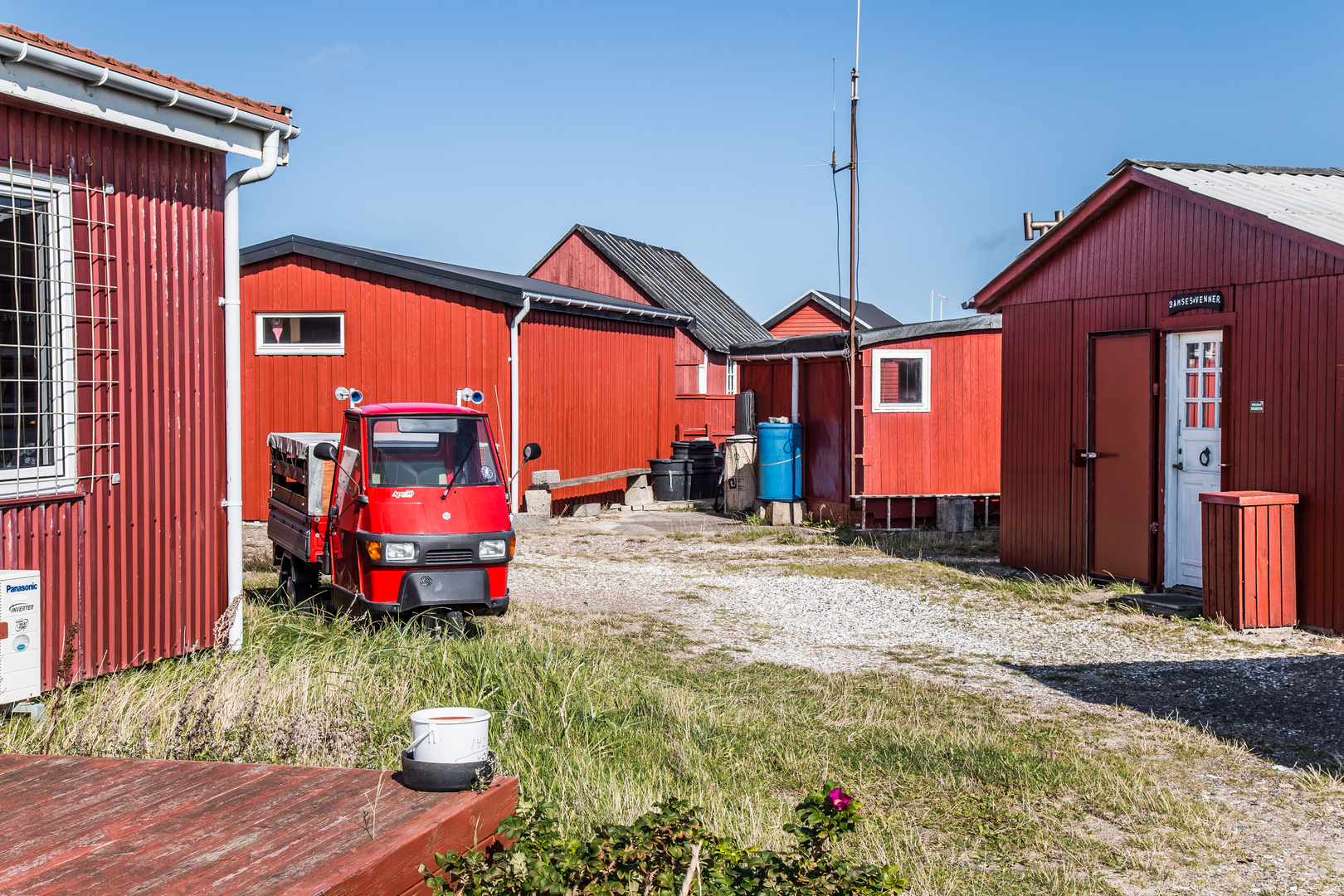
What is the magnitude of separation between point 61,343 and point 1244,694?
23.4ft

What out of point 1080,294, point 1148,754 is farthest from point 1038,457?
point 1148,754

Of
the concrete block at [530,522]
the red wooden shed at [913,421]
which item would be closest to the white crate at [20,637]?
the concrete block at [530,522]

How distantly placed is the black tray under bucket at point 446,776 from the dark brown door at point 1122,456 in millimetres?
8978

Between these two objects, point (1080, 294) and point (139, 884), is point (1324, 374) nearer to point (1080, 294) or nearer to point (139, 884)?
point (1080, 294)

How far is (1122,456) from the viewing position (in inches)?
451

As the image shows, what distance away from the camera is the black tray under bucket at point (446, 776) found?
3633 millimetres

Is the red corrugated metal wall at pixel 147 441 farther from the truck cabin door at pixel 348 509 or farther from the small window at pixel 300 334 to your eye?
the small window at pixel 300 334

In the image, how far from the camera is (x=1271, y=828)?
5.05m

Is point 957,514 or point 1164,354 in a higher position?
point 1164,354

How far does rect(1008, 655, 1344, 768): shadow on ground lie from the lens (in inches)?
253

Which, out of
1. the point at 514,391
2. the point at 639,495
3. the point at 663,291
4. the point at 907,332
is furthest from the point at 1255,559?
the point at 663,291

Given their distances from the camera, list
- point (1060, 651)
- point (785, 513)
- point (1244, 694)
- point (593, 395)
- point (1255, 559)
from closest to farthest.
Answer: point (1244, 694), point (1060, 651), point (1255, 559), point (785, 513), point (593, 395)

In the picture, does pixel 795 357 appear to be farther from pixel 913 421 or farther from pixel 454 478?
pixel 454 478

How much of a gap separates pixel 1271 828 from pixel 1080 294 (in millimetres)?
7814
